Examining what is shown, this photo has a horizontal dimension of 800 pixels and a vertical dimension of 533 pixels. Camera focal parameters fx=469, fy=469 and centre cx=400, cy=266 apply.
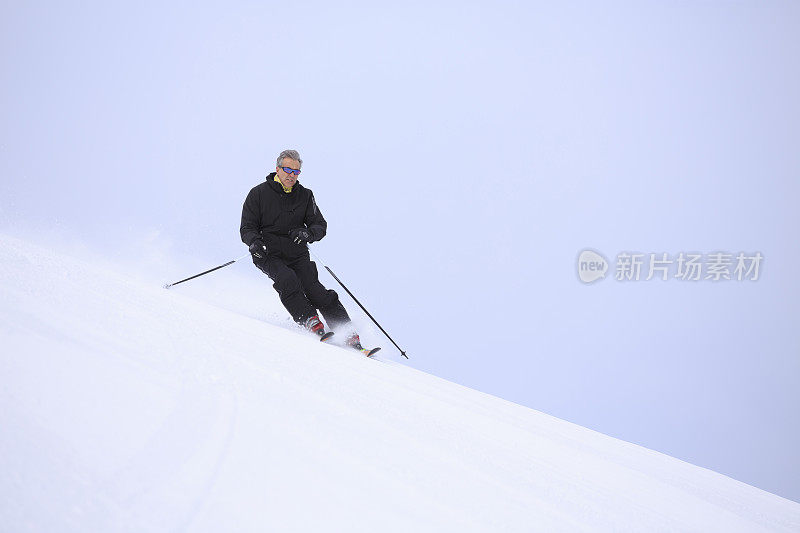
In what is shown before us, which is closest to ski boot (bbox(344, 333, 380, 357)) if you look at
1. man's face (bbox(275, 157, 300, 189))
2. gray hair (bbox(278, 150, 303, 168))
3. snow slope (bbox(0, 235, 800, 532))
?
man's face (bbox(275, 157, 300, 189))

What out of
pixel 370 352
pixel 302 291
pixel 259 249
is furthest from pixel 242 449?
pixel 259 249

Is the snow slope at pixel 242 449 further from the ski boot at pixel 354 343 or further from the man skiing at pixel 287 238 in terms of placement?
the man skiing at pixel 287 238

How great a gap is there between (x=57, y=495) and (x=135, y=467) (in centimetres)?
19

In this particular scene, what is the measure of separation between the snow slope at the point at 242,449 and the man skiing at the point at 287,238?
2.47 m

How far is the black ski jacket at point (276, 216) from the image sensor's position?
5.48 meters

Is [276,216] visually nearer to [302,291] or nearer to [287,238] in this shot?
[287,238]

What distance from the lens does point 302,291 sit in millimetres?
5312

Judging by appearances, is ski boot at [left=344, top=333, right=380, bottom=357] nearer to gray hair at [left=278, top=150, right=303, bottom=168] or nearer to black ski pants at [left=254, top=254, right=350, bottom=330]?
black ski pants at [left=254, top=254, right=350, bottom=330]

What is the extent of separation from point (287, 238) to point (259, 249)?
41 centimetres

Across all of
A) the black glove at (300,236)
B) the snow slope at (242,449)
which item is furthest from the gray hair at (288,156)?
the snow slope at (242,449)

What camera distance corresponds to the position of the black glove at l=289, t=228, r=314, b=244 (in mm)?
5504

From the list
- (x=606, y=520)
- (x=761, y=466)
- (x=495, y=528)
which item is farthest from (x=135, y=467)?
(x=761, y=466)

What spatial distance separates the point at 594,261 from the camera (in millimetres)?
12203

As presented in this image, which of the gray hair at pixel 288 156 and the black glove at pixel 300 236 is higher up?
the gray hair at pixel 288 156
